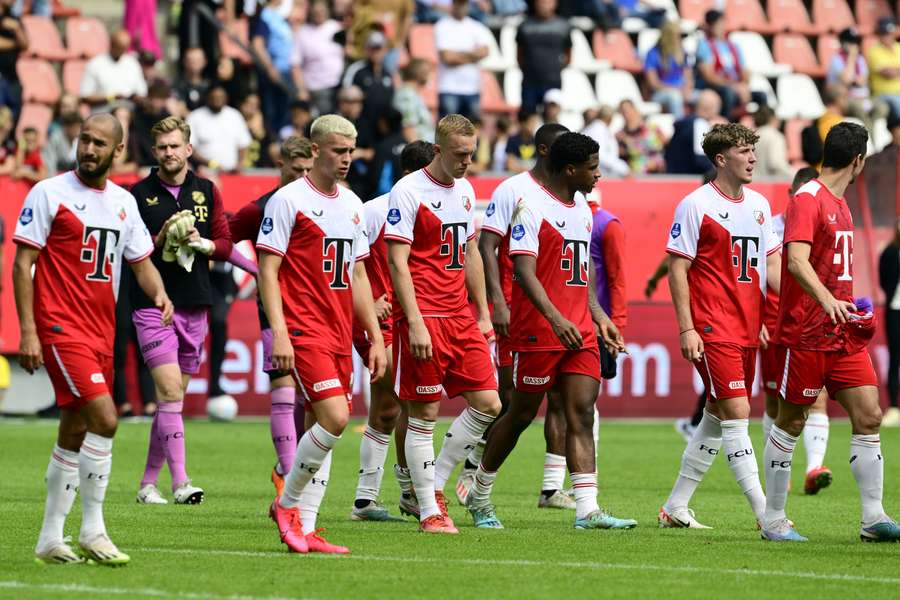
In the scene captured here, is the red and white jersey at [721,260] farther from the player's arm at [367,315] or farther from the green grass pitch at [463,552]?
the player's arm at [367,315]

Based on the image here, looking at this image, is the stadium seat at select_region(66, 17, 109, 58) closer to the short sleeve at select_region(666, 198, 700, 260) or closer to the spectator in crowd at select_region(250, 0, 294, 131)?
the spectator in crowd at select_region(250, 0, 294, 131)

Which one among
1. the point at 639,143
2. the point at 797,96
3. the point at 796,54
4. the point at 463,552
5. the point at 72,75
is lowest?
the point at 463,552

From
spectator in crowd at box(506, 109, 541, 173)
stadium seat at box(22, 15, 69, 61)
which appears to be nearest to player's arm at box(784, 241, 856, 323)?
spectator in crowd at box(506, 109, 541, 173)

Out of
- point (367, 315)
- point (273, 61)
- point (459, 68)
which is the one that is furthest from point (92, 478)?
point (273, 61)

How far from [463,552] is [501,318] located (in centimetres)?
180

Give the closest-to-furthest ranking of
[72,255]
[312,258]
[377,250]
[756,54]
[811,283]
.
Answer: [72,255], [312,258], [811,283], [377,250], [756,54]

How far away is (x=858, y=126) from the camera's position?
33.7 ft

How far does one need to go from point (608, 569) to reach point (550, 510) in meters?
3.44

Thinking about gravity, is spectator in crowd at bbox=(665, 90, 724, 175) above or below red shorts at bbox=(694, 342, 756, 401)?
above

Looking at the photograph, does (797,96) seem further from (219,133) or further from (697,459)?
(697,459)

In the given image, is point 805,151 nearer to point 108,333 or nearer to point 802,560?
point 802,560

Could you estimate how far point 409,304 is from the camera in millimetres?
10070

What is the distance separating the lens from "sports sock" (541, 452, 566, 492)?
1240 cm

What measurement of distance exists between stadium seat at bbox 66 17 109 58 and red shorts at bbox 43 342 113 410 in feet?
58.4
